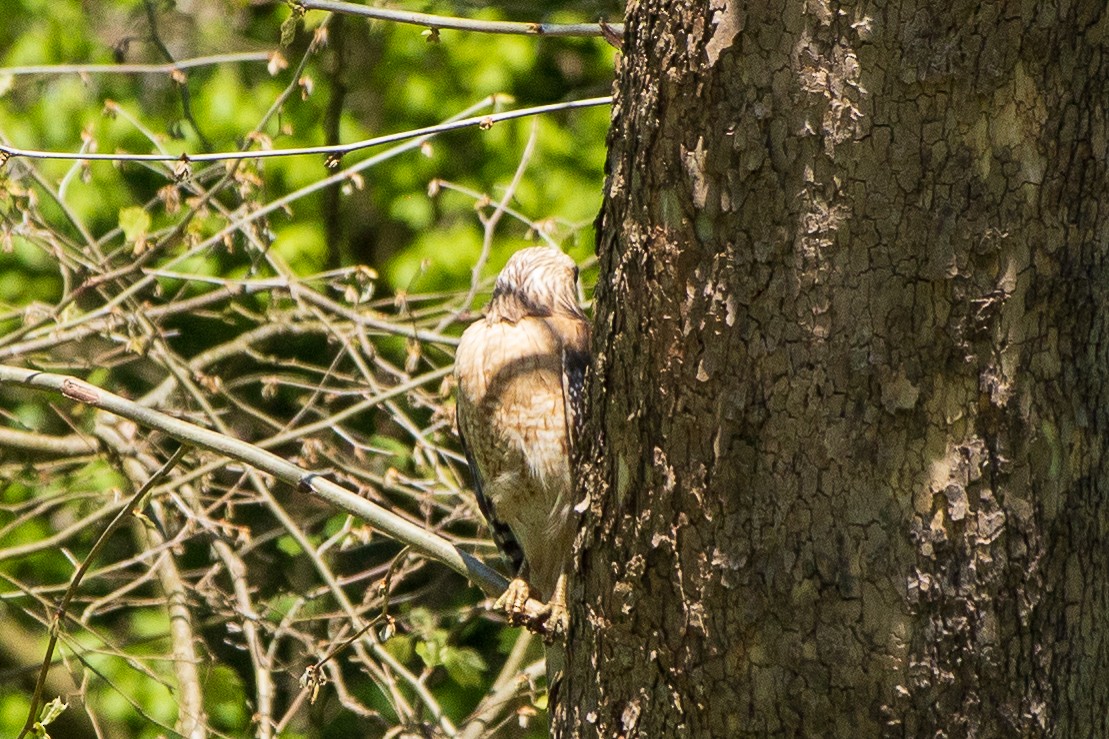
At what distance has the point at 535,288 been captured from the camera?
356 centimetres

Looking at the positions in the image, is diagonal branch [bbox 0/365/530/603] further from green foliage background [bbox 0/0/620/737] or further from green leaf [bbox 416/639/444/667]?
green foliage background [bbox 0/0/620/737]

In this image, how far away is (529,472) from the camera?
134 inches

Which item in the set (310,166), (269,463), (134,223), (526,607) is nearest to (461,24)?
(269,463)

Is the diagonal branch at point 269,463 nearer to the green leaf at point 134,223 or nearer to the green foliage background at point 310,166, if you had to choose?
the green leaf at point 134,223

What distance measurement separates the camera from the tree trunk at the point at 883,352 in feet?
6.04

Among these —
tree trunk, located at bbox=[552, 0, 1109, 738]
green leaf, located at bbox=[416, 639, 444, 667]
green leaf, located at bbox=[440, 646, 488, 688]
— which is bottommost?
green leaf, located at bbox=[440, 646, 488, 688]

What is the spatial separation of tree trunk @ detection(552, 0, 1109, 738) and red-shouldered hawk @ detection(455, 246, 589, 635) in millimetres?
1288

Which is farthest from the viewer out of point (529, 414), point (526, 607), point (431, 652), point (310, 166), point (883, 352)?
point (310, 166)

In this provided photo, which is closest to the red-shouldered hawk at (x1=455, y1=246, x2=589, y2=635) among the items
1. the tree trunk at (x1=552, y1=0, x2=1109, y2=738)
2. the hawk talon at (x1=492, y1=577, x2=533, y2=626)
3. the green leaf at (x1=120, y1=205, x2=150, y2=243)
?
the hawk talon at (x1=492, y1=577, x2=533, y2=626)

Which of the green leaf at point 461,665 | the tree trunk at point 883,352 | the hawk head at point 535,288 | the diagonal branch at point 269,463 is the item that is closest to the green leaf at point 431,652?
the green leaf at point 461,665

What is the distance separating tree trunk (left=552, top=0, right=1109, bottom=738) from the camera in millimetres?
1841

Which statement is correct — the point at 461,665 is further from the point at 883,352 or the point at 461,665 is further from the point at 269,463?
the point at 883,352

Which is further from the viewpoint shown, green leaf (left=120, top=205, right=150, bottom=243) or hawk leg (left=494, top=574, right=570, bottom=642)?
green leaf (left=120, top=205, right=150, bottom=243)

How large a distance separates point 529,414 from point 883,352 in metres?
1.57
